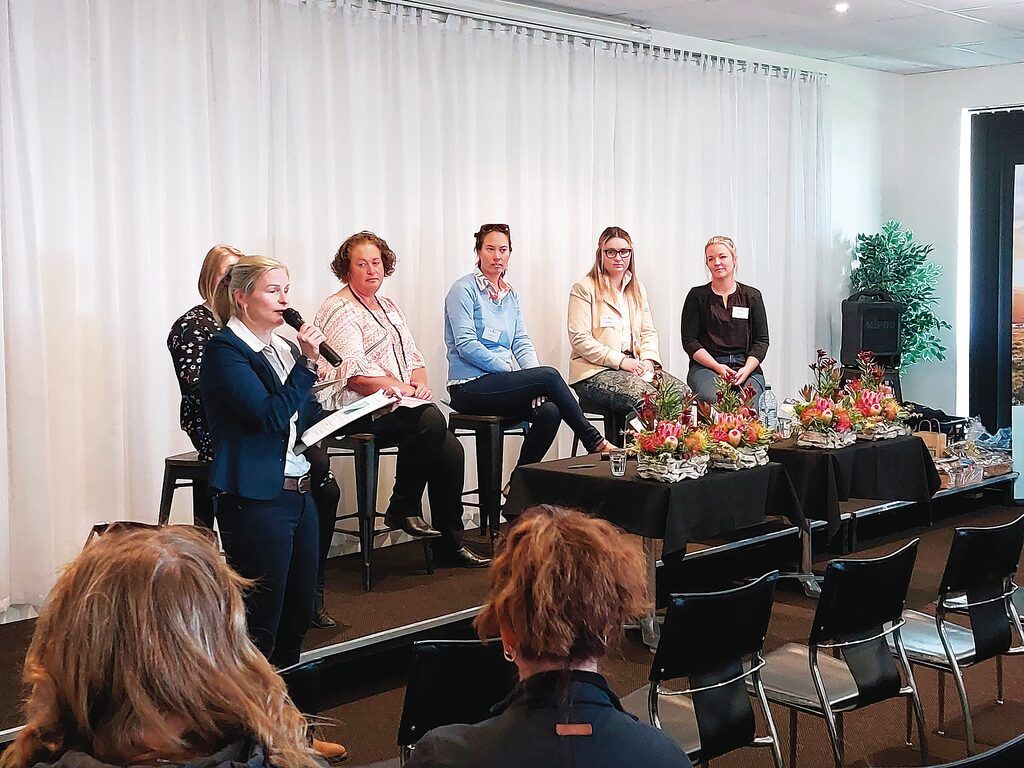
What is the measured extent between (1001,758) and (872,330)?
21.6 feet

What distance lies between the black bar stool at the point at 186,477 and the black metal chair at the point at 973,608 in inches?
97.3

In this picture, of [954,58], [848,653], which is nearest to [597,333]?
[848,653]

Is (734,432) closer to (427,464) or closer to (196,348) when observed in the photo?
(427,464)

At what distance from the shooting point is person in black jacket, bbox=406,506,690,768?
1754 millimetres

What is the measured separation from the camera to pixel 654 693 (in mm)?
2996

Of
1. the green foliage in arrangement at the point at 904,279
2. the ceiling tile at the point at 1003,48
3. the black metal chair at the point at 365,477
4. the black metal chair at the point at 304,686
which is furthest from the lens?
the green foliage in arrangement at the point at 904,279

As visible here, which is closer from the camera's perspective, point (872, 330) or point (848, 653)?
point (848, 653)

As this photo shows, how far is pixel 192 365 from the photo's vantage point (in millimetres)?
4066

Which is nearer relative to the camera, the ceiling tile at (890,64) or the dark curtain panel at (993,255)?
the ceiling tile at (890,64)

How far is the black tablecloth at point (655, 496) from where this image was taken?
4.34 metres

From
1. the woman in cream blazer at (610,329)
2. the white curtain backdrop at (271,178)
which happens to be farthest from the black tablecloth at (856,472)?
the white curtain backdrop at (271,178)

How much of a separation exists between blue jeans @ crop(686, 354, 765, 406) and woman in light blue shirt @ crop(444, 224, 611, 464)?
1.06 m

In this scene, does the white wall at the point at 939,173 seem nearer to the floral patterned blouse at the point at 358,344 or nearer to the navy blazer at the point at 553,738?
the floral patterned blouse at the point at 358,344

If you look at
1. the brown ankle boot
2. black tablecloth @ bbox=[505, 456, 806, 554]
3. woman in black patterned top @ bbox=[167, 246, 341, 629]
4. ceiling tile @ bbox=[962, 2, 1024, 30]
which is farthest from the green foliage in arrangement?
the brown ankle boot
